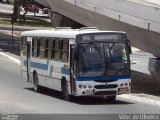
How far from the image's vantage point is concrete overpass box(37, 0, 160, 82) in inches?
1098

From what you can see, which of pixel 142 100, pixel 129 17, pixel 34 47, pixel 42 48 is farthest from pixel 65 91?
pixel 129 17

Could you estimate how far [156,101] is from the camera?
24.9 meters

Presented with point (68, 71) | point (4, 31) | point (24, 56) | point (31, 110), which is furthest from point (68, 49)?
point (4, 31)

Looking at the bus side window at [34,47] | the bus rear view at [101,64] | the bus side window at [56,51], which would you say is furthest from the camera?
the bus side window at [34,47]

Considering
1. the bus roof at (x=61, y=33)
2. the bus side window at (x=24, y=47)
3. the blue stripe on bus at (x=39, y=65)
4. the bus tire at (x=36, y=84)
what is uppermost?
the bus roof at (x=61, y=33)

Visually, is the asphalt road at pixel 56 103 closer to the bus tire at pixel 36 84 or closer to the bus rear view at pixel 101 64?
the bus tire at pixel 36 84

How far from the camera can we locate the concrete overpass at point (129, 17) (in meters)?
27.9

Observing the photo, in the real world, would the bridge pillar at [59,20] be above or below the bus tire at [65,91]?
above

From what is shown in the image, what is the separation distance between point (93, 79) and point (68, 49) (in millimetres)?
1684

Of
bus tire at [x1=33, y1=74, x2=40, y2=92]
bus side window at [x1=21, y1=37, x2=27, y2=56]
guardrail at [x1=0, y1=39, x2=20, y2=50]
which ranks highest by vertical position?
bus side window at [x1=21, y1=37, x2=27, y2=56]

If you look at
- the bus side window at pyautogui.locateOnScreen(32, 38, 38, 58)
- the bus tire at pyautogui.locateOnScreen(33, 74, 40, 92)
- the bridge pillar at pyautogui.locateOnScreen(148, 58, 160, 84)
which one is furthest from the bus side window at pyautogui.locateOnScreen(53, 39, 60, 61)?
the bridge pillar at pyautogui.locateOnScreen(148, 58, 160, 84)

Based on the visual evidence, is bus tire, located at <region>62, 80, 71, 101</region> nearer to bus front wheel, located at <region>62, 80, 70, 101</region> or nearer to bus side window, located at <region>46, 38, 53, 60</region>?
bus front wheel, located at <region>62, 80, 70, 101</region>

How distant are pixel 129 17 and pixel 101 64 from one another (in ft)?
26.0

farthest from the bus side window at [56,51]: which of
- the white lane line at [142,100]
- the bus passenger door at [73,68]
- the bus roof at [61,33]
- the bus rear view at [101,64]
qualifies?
the white lane line at [142,100]
